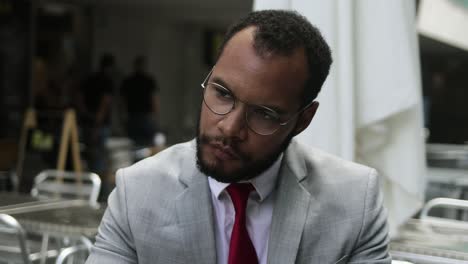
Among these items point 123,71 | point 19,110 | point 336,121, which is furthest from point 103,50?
point 336,121

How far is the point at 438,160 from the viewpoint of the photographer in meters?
5.61

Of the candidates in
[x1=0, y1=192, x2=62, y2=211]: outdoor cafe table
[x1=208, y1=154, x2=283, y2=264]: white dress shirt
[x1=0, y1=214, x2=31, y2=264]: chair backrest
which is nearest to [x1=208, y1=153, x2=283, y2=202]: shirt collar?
[x1=208, y1=154, x2=283, y2=264]: white dress shirt

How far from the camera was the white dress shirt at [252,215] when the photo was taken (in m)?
1.72

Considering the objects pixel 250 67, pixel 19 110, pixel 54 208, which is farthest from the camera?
pixel 19 110

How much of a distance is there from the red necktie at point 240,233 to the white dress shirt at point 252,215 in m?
0.03

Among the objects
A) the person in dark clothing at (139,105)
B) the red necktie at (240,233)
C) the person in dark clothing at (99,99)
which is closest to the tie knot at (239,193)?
the red necktie at (240,233)

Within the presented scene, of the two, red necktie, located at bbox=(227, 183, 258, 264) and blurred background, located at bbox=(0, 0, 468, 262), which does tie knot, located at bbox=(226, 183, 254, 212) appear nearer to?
red necktie, located at bbox=(227, 183, 258, 264)

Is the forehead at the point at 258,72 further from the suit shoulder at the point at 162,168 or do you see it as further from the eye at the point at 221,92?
the suit shoulder at the point at 162,168

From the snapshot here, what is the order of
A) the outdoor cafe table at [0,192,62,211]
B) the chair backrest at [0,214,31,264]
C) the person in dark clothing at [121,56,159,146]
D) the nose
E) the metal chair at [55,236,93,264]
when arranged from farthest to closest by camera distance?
the person in dark clothing at [121,56,159,146]
the outdoor cafe table at [0,192,62,211]
the metal chair at [55,236,93,264]
the chair backrest at [0,214,31,264]
the nose

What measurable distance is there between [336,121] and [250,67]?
1.43 metres

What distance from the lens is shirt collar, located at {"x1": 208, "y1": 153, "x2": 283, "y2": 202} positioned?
171 centimetres

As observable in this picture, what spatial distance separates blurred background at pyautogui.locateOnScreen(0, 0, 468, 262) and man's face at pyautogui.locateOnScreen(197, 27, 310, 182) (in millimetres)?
137

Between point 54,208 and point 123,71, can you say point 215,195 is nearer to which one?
point 54,208

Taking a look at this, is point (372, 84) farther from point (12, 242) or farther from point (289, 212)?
point (12, 242)
